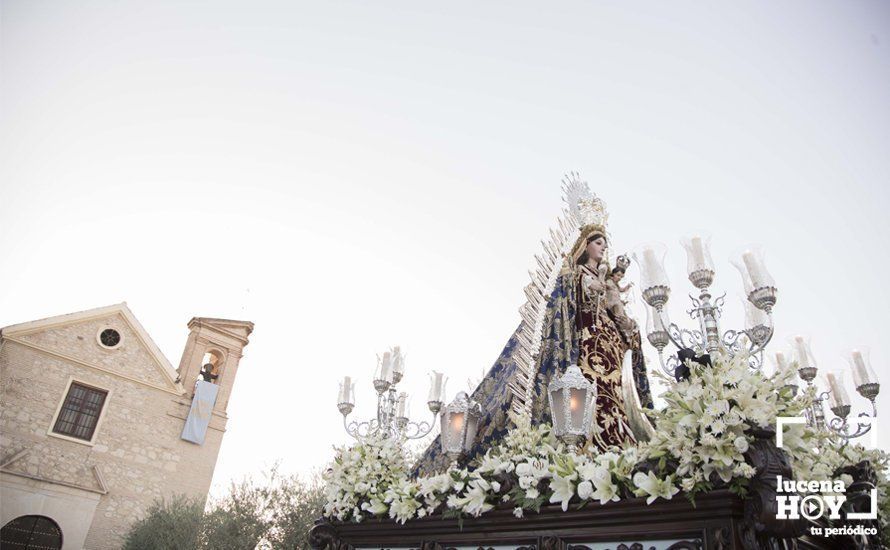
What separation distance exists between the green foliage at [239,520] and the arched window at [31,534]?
73.6 inches

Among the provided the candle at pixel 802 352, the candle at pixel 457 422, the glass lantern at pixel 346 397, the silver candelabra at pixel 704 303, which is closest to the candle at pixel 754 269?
the silver candelabra at pixel 704 303

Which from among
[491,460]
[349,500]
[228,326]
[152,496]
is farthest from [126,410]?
[491,460]

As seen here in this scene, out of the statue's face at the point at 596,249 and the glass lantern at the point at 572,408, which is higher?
the statue's face at the point at 596,249

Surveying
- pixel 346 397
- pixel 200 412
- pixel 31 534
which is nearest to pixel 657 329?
pixel 346 397

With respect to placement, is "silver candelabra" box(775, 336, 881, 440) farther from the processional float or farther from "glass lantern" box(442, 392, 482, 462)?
"glass lantern" box(442, 392, 482, 462)

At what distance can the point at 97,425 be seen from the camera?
17016 millimetres

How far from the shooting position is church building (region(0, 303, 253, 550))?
49.6ft

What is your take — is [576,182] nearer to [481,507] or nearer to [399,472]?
[399,472]

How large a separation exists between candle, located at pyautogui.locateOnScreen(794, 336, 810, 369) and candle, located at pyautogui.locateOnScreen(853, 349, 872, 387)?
0.40 metres

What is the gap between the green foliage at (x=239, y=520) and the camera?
14977 millimetres

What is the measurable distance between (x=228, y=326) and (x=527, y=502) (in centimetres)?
2036

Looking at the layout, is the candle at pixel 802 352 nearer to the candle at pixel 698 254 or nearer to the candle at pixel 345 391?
A: the candle at pixel 698 254

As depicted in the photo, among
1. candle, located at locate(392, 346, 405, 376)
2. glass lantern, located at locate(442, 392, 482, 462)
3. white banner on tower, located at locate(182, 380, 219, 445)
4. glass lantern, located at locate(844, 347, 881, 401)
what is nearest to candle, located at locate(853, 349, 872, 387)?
glass lantern, located at locate(844, 347, 881, 401)

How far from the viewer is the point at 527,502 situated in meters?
3.12
